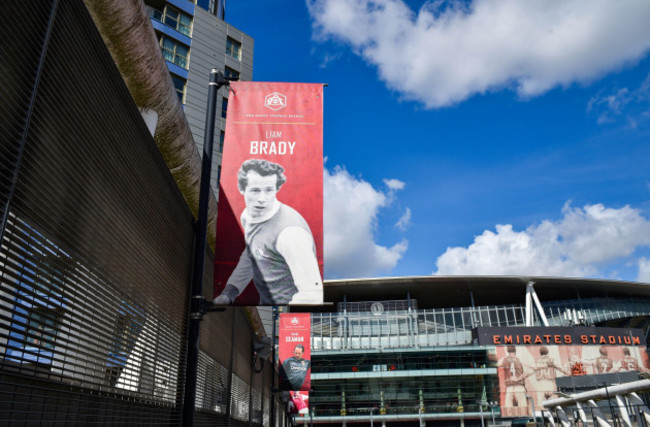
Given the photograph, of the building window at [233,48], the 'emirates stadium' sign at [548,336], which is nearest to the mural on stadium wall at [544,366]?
the 'emirates stadium' sign at [548,336]

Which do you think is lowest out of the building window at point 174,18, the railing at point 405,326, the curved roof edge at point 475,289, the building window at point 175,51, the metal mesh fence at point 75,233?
the metal mesh fence at point 75,233

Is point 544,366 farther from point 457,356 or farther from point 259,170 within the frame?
point 259,170

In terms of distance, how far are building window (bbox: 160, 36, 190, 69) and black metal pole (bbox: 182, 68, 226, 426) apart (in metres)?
38.5

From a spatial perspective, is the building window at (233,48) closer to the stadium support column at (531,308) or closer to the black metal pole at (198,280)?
the black metal pole at (198,280)

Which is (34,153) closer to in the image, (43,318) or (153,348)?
(43,318)

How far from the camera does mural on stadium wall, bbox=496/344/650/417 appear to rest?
60938mm

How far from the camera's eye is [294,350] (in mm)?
28250

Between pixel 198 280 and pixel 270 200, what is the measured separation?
1.68 metres

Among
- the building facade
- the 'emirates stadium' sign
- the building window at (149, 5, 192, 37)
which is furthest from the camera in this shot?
the 'emirates stadium' sign

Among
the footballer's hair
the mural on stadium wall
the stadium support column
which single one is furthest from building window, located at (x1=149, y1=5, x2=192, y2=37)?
the stadium support column

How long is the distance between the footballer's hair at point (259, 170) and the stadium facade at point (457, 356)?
61.5 meters

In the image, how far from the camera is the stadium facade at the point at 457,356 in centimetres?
6309

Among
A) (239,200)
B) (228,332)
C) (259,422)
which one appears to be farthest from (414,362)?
(239,200)

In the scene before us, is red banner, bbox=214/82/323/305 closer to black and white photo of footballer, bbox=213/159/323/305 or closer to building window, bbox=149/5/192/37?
black and white photo of footballer, bbox=213/159/323/305
